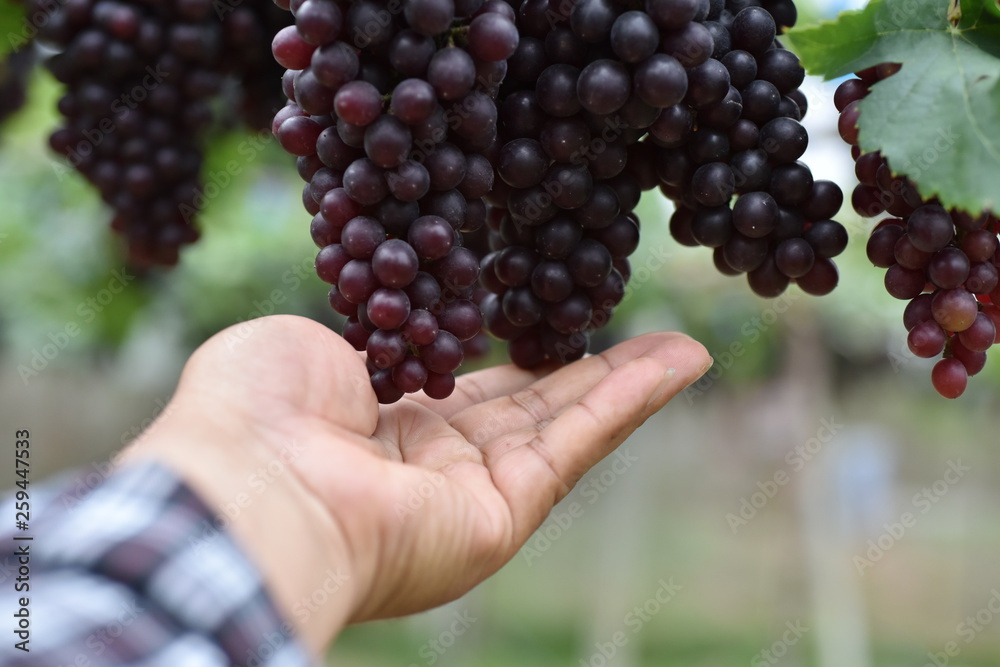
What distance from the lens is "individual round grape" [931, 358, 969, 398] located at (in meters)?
0.77

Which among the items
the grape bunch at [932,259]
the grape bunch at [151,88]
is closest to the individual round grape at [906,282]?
the grape bunch at [932,259]

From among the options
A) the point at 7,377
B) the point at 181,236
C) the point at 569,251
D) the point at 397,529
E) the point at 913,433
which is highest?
the point at 569,251

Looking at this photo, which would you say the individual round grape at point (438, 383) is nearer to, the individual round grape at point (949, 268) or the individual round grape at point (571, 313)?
the individual round grape at point (571, 313)

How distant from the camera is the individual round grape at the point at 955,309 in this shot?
73 centimetres

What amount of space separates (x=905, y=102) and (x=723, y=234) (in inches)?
8.2

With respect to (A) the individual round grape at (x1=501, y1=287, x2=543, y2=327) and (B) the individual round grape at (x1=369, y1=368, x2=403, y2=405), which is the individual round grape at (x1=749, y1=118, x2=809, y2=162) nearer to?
(A) the individual round grape at (x1=501, y1=287, x2=543, y2=327)

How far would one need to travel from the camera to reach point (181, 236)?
143cm

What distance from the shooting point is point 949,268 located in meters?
0.72

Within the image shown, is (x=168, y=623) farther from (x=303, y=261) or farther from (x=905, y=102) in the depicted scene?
(x=303, y=261)

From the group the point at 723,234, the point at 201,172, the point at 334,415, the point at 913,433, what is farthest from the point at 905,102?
the point at 913,433

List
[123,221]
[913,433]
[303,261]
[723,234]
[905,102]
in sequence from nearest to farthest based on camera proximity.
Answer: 1. [905,102]
2. [723,234]
3. [123,221]
4. [303,261]
5. [913,433]

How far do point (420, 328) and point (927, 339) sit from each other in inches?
18.8

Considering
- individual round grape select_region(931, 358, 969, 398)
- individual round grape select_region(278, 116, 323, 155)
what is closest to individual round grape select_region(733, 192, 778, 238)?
individual round grape select_region(931, 358, 969, 398)

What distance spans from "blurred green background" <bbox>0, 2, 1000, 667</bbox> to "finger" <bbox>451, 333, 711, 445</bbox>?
366 millimetres
